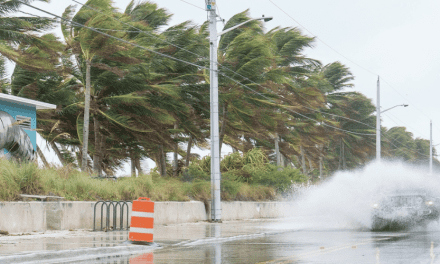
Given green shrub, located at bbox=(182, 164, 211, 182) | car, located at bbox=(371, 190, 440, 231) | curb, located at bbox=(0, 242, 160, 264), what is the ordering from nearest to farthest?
curb, located at bbox=(0, 242, 160, 264), car, located at bbox=(371, 190, 440, 231), green shrub, located at bbox=(182, 164, 211, 182)

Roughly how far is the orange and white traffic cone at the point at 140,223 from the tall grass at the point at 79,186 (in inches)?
167

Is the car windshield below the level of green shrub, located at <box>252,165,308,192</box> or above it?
below

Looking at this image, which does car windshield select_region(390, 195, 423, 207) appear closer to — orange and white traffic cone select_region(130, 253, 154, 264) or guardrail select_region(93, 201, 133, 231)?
guardrail select_region(93, 201, 133, 231)

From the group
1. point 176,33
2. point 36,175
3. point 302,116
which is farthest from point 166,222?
point 302,116

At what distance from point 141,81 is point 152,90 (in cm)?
109

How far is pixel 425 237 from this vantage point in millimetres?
15367

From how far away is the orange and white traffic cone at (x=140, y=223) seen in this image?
12.8m

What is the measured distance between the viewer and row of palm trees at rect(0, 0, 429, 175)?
27.4 m

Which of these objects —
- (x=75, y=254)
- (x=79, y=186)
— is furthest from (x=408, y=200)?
(x=75, y=254)

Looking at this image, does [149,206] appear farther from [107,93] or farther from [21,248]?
[107,93]

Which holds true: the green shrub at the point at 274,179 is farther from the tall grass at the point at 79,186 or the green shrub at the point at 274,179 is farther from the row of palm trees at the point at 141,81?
the tall grass at the point at 79,186

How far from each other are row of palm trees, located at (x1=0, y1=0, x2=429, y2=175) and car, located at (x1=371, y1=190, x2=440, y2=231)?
9916 mm

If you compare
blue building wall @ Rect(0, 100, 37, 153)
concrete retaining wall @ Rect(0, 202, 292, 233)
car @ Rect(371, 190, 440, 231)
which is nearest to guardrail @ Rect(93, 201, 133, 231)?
concrete retaining wall @ Rect(0, 202, 292, 233)

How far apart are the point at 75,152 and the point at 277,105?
12.2m
